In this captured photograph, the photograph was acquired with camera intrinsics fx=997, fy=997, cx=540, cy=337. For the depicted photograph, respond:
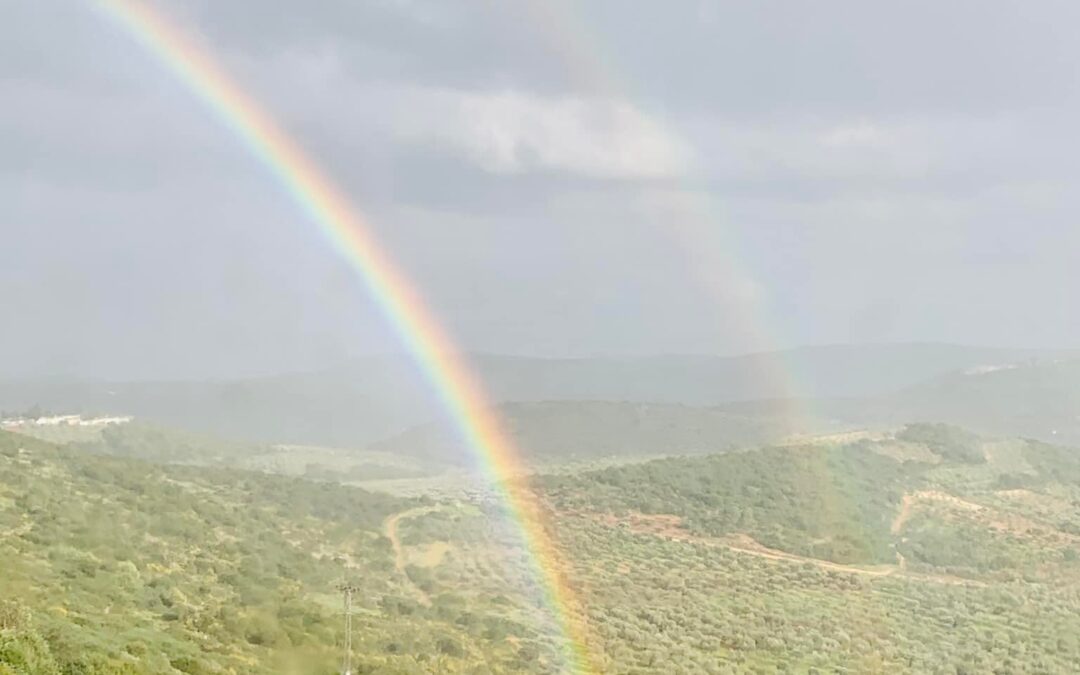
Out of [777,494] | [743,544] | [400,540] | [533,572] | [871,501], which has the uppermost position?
[777,494]

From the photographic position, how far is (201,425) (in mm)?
183000

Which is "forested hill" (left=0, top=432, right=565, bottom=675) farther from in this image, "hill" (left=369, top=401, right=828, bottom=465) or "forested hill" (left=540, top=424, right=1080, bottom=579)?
"hill" (left=369, top=401, right=828, bottom=465)

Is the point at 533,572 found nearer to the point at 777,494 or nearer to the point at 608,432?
the point at 777,494

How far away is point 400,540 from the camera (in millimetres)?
43438

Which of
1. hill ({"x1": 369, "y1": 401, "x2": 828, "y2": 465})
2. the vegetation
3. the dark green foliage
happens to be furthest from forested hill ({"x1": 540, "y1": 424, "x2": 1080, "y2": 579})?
hill ({"x1": 369, "y1": 401, "x2": 828, "y2": 465})

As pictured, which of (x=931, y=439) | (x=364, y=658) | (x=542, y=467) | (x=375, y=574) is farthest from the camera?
(x=542, y=467)

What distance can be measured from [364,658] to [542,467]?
79.4 metres

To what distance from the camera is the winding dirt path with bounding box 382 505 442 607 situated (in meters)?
33.5

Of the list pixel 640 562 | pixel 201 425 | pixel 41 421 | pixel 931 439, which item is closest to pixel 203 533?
pixel 640 562

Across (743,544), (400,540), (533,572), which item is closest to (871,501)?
(743,544)

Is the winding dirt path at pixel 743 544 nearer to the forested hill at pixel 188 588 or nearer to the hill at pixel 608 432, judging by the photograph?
the forested hill at pixel 188 588

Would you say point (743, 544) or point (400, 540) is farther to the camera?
point (743, 544)

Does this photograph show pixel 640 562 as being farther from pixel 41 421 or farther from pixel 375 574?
pixel 41 421

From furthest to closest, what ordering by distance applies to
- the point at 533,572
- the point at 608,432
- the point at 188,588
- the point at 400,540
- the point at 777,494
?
the point at 608,432 < the point at 777,494 < the point at 400,540 < the point at 533,572 < the point at 188,588
